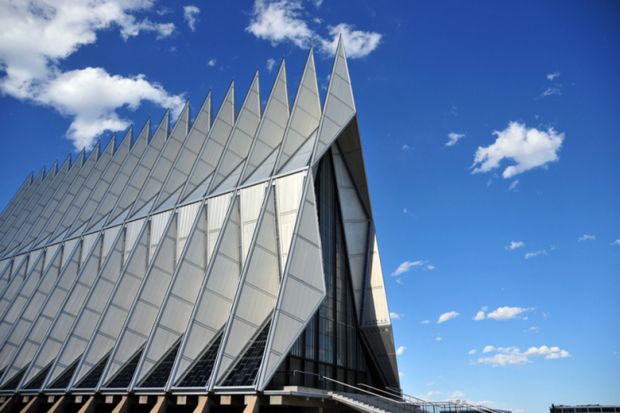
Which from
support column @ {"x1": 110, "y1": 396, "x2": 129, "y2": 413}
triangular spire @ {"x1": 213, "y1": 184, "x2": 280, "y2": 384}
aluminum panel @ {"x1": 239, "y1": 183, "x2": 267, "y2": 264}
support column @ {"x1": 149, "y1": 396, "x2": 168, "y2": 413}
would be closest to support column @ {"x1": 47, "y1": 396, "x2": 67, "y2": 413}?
support column @ {"x1": 110, "y1": 396, "x2": 129, "y2": 413}

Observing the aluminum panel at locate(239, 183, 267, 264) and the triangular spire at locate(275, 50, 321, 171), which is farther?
the triangular spire at locate(275, 50, 321, 171)

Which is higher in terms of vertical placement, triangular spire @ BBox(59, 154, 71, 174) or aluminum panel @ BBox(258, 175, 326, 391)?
triangular spire @ BBox(59, 154, 71, 174)

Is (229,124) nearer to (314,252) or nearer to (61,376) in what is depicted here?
(314,252)

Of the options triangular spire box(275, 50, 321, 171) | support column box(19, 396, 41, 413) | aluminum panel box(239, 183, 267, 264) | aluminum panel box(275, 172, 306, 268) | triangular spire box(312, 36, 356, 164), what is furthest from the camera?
triangular spire box(275, 50, 321, 171)

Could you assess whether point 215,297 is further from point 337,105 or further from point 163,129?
point 163,129

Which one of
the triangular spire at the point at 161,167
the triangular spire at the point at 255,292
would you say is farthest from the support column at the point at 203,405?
the triangular spire at the point at 161,167

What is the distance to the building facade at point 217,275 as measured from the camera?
904 inches

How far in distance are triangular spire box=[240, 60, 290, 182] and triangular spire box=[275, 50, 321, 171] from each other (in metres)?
1.86

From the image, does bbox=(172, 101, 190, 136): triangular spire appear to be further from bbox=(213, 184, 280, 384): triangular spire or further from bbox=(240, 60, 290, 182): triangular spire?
bbox=(213, 184, 280, 384): triangular spire

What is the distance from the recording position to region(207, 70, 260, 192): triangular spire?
32272mm

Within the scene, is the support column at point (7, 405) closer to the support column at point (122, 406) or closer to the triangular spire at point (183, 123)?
the support column at point (122, 406)

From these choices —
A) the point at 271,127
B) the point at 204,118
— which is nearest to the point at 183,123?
the point at 204,118

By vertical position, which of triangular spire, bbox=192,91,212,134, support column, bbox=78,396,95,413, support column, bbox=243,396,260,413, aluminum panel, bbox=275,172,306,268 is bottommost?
support column, bbox=243,396,260,413

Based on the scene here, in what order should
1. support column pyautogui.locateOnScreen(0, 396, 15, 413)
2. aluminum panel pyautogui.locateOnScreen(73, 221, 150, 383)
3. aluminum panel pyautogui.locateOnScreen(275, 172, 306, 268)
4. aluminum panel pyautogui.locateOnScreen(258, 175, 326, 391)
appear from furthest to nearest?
support column pyautogui.locateOnScreen(0, 396, 15, 413), aluminum panel pyautogui.locateOnScreen(73, 221, 150, 383), aluminum panel pyautogui.locateOnScreen(275, 172, 306, 268), aluminum panel pyautogui.locateOnScreen(258, 175, 326, 391)
